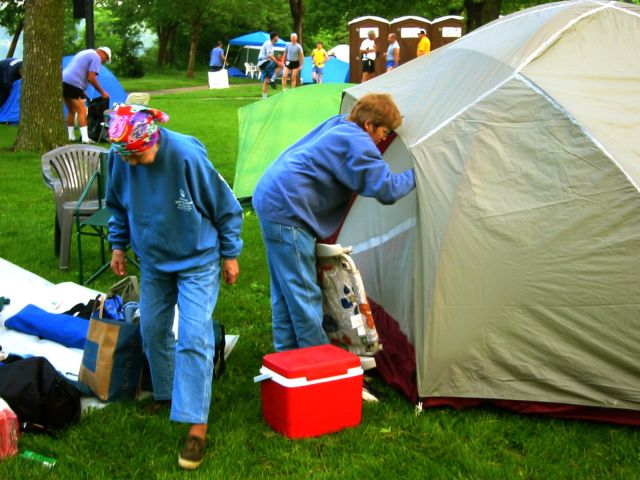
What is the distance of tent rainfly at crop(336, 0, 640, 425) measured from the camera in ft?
12.4

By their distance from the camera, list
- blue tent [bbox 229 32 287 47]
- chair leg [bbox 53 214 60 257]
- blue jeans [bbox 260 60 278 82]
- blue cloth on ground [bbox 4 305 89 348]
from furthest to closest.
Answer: blue tent [bbox 229 32 287 47] → blue jeans [bbox 260 60 278 82] → chair leg [bbox 53 214 60 257] → blue cloth on ground [bbox 4 305 89 348]

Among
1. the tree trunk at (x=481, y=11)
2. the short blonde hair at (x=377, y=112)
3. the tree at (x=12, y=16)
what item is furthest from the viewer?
the tree at (x=12, y=16)

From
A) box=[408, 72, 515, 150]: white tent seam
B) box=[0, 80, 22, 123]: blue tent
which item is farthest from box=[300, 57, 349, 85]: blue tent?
box=[408, 72, 515, 150]: white tent seam

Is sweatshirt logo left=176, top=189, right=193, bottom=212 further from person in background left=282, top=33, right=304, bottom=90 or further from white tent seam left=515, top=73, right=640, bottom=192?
person in background left=282, top=33, right=304, bottom=90

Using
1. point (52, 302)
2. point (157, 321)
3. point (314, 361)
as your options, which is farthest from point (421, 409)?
point (52, 302)

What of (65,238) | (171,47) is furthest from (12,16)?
(65,238)

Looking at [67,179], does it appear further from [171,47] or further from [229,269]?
[171,47]

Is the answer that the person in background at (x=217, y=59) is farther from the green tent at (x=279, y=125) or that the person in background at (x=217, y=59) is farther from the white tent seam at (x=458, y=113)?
the white tent seam at (x=458, y=113)

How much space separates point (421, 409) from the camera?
4.01 m

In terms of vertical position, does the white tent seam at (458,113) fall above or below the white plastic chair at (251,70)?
above

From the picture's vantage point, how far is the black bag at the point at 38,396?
12.2 feet

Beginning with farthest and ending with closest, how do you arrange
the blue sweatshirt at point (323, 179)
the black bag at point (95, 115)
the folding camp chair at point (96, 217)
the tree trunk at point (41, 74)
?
the black bag at point (95, 115) < the tree trunk at point (41, 74) < the folding camp chair at point (96, 217) < the blue sweatshirt at point (323, 179)

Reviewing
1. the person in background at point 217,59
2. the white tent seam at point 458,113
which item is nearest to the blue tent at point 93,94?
the white tent seam at point 458,113

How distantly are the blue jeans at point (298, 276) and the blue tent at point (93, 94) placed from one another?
12.8 metres
